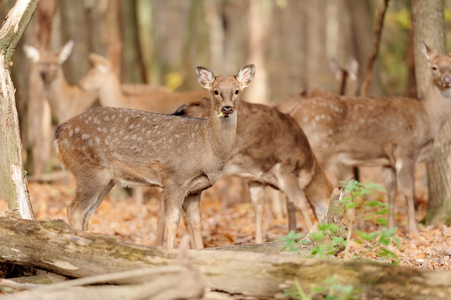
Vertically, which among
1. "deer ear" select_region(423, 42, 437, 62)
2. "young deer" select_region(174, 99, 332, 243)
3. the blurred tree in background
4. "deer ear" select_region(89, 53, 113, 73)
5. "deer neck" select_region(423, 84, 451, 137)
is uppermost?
the blurred tree in background

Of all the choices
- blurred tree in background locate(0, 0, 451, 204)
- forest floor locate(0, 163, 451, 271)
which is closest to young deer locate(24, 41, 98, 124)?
blurred tree in background locate(0, 0, 451, 204)

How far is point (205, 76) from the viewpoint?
6902 millimetres

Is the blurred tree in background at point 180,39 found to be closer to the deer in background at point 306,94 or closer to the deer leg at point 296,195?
the deer in background at point 306,94

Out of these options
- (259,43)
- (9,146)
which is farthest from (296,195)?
(259,43)

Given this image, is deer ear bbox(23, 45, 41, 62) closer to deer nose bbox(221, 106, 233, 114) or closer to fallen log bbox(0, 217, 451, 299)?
deer nose bbox(221, 106, 233, 114)

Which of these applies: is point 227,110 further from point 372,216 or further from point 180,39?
point 180,39

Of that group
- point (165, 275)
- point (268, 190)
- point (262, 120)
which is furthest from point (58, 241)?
point (268, 190)

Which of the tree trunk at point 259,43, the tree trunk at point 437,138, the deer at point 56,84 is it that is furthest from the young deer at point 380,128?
the tree trunk at point 259,43

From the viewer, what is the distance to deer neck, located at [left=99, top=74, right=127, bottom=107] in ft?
40.7

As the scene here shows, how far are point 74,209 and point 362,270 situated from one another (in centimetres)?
329

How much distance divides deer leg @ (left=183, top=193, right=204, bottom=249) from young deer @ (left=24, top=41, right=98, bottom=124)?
545 cm

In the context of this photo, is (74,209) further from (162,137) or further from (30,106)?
(30,106)

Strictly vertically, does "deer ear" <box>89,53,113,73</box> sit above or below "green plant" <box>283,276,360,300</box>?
above

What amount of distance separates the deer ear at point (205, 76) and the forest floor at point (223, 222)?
6.12 ft
